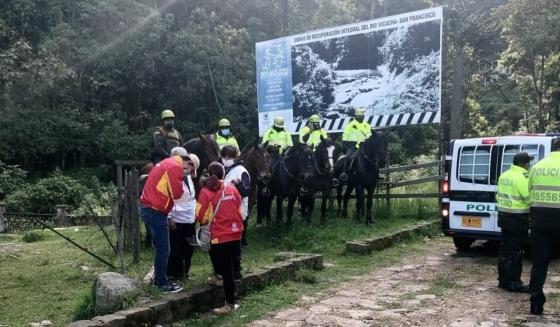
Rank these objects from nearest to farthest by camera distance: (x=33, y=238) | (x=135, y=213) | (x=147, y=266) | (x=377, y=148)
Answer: (x=147, y=266) < (x=135, y=213) < (x=377, y=148) < (x=33, y=238)

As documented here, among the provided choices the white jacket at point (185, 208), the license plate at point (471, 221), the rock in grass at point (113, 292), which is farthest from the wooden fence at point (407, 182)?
the rock in grass at point (113, 292)

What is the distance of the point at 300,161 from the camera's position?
38.5 ft

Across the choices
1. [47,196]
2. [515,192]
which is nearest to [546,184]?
[515,192]

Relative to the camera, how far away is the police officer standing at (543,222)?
6.04 metres

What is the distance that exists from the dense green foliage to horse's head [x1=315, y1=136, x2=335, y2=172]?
14728 mm

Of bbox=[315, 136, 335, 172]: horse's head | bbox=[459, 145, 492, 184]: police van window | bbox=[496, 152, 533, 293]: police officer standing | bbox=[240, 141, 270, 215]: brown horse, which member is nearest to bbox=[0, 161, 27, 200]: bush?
bbox=[315, 136, 335, 172]: horse's head

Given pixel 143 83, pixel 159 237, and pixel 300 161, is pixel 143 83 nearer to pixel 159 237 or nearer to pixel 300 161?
pixel 300 161

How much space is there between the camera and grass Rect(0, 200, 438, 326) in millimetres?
6316

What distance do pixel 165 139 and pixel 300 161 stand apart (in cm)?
358

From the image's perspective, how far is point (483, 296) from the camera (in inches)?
273

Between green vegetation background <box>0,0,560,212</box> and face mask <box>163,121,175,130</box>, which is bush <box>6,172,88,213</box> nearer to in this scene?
green vegetation background <box>0,0,560,212</box>

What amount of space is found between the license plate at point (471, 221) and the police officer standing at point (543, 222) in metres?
2.98

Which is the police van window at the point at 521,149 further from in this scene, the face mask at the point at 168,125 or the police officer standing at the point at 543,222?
the face mask at the point at 168,125

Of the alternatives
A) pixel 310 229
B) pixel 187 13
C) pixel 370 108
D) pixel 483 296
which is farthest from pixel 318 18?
pixel 483 296
